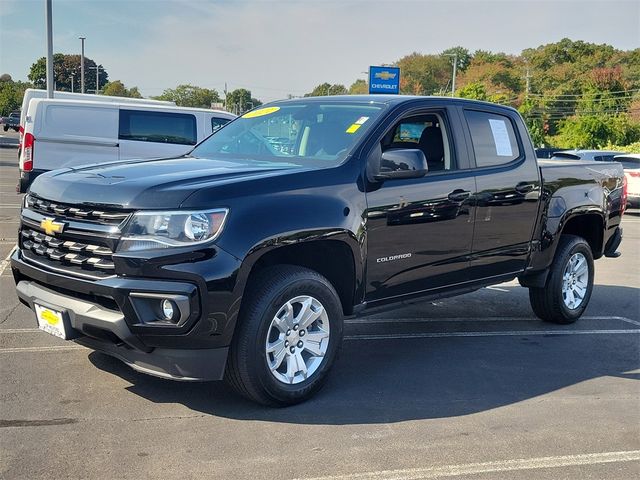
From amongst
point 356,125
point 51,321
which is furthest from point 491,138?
point 51,321

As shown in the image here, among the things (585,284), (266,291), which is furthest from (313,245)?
(585,284)

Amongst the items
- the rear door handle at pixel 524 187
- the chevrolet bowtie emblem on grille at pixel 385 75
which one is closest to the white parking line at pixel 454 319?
the rear door handle at pixel 524 187

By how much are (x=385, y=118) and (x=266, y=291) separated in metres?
1.64

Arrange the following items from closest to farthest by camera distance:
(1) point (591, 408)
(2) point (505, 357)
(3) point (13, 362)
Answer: (1) point (591, 408) → (3) point (13, 362) → (2) point (505, 357)

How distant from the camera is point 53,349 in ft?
17.1

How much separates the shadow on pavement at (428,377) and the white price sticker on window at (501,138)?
1.64 metres

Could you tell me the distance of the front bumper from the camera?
3.74 metres

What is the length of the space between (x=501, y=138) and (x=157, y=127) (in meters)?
9.00

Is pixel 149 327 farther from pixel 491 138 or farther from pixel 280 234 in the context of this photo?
pixel 491 138

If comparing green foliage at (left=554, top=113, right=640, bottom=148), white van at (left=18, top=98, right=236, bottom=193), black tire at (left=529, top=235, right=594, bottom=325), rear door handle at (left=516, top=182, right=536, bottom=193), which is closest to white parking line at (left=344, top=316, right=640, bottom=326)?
black tire at (left=529, top=235, right=594, bottom=325)

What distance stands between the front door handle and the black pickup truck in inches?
0.7

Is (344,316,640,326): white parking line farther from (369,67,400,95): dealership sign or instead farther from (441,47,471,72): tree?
(441,47,471,72): tree

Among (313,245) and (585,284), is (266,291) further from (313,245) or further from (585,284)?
(585,284)

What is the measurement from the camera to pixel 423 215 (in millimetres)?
4953
